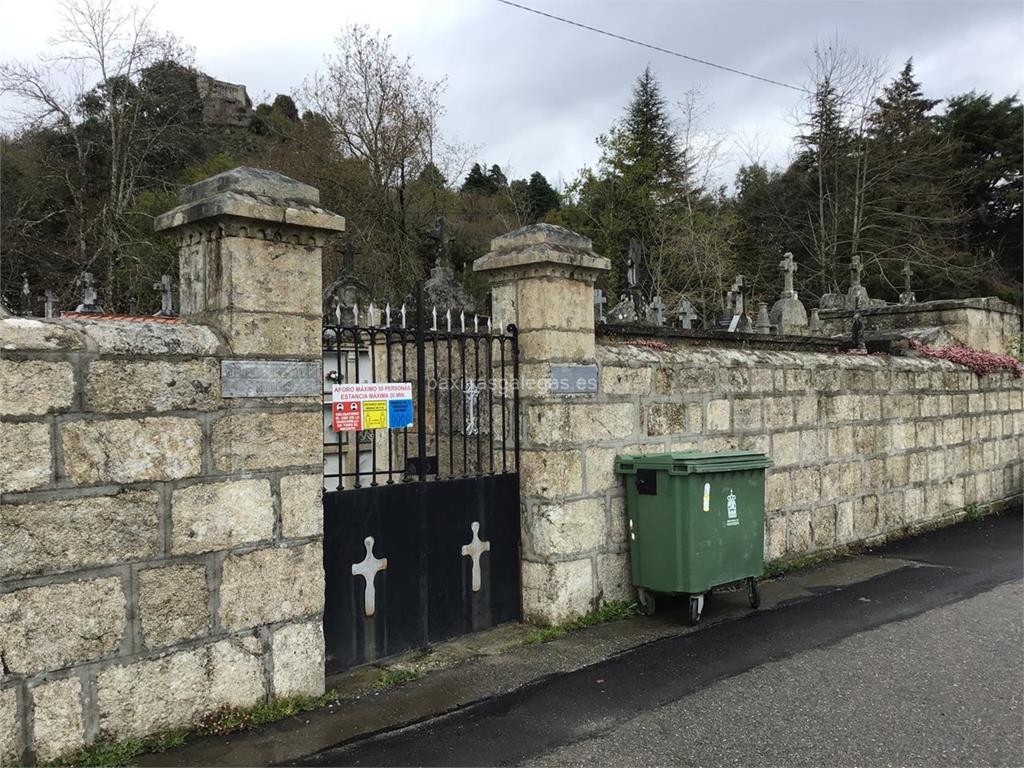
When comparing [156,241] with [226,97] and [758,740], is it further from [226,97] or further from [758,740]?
[226,97]

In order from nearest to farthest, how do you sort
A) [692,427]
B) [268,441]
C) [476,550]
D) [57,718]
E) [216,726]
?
[57,718], [216,726], [268,441], [476,550], [692,427]

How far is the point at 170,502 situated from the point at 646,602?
3461 millimetres

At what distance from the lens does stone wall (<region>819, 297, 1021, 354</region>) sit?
10805mm

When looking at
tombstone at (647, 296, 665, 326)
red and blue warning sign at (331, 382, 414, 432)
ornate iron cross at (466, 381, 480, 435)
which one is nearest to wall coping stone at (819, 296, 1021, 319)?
tombstone at (647, 296, 665, 326)

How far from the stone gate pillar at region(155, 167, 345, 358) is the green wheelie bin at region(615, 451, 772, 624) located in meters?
2.59

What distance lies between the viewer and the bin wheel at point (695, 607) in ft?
18.1

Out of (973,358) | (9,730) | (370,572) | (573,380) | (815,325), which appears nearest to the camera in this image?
(9,730)

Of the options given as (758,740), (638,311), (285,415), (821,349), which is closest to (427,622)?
(285,415)

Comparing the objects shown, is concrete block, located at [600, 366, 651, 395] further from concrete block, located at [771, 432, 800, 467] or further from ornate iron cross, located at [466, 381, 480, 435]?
concrete block, located at [771, 432, 800, 467]

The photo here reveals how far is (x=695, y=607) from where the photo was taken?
18.1 feet

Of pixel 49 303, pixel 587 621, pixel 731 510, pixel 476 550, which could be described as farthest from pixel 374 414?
pixel 49 303

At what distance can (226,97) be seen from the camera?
3550 cm

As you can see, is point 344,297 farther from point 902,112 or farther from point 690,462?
point 902,112

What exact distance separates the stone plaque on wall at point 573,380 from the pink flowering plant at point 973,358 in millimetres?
6197
